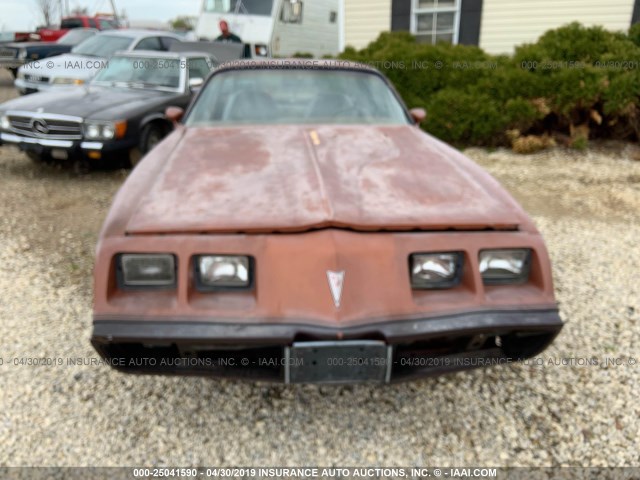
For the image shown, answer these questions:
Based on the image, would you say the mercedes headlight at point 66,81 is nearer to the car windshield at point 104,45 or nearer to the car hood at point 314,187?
Result: the car windshield at point 104,45

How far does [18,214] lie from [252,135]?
11.3 ft

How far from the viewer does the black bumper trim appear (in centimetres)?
185

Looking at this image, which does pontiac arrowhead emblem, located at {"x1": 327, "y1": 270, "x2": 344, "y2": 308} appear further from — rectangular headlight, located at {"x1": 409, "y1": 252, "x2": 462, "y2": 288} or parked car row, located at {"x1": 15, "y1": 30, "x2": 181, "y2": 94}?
parked car row, located at {"x1": 15, "y1": 30, "x2": 181, "y2": 94}

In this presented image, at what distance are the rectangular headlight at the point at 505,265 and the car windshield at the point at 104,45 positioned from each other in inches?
366

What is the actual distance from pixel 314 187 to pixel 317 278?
0.55m

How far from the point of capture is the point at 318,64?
3703 millimetres

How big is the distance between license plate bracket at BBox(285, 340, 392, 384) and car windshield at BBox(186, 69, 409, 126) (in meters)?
1.85

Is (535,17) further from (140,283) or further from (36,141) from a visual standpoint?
(140,283)

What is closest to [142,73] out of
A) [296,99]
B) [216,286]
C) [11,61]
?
[296,99]

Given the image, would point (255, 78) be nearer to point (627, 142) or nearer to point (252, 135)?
point (252, 135)

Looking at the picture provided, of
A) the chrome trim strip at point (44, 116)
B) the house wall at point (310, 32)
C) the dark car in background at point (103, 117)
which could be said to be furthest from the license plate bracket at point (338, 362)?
the house wall at point (310, 32)

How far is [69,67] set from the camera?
30.5 feet

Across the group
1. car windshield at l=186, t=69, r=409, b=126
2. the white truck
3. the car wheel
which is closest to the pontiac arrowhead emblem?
car windshield at l=186, t=69, r=409, b=126

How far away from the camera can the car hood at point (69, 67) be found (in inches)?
353
